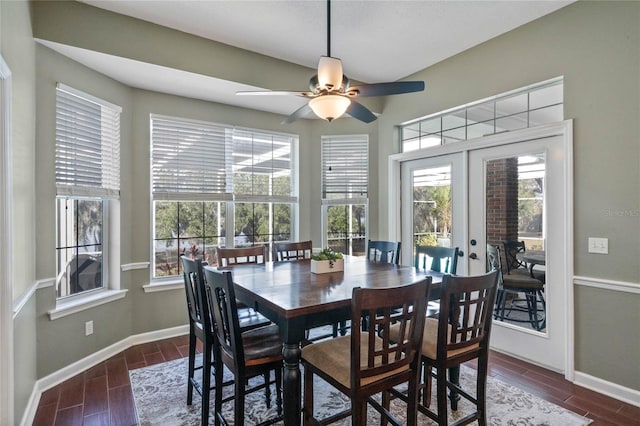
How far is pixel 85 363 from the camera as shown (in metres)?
2.94

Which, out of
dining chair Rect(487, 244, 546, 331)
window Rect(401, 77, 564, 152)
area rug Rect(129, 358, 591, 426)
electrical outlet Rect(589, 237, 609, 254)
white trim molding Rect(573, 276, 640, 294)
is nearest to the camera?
area rug Rect(129, 358, 591, 426)

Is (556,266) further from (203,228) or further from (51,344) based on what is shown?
(51,344)

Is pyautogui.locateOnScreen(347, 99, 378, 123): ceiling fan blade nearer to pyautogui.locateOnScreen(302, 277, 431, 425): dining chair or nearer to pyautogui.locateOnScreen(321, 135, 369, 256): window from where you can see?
pyautogui.locateOnScreen(302, 277, 431, 425): dining chair

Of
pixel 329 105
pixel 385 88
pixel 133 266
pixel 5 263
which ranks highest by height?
pixel 385 88

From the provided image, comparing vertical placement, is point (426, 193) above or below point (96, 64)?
below

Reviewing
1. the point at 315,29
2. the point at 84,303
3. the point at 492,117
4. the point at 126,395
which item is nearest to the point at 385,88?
the point at 315,29

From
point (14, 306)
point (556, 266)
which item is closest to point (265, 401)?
point (14, 306)

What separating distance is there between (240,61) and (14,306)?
2.77 metres

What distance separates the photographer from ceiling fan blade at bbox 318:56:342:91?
2199 millimetres

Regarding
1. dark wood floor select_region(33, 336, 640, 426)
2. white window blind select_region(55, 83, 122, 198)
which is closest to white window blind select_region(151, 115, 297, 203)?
white window blind select_region(55, 83, 122, 198)

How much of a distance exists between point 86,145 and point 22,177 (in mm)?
959

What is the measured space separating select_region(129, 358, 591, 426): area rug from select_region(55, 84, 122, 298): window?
46.0 inches

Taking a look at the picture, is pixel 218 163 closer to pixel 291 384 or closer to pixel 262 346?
pixel 262 346

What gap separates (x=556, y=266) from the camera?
2908 mm
